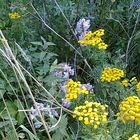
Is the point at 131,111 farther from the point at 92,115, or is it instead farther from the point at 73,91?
the point at 73,91

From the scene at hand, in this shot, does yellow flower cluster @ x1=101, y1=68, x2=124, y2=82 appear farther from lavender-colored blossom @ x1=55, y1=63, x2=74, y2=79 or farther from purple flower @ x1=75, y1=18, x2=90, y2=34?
purple flower @ x1=75, y1=18, x2=90, y2=34

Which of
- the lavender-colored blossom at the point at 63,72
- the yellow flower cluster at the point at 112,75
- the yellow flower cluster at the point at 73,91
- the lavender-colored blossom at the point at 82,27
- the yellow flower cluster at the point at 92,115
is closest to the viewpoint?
the yellow flower cluster at the point at 92,115

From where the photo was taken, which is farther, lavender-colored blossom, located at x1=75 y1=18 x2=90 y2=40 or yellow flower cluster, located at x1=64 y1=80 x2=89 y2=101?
lavender-colored blossom, located at x1=75 y1=18 x2=90 y2=40

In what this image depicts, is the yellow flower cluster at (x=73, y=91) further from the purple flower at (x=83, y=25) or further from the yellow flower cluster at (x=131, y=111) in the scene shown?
the purple flower at (x=83, y=25)

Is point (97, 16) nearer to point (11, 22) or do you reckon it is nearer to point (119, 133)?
point (11, 22)

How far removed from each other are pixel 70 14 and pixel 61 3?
0.11m

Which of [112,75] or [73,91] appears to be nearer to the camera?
[73,91]

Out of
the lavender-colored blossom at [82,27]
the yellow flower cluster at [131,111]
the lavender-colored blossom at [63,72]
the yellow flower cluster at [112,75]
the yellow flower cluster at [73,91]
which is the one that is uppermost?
the lavender-colored blossom at [82,27]

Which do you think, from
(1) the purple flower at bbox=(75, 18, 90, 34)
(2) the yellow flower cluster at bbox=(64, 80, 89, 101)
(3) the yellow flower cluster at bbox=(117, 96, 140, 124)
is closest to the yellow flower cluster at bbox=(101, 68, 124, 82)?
(2) the yellow flower cluster at bbox=(64, 80, 89, 101)

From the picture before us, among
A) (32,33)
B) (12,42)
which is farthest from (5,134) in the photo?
(32,33)

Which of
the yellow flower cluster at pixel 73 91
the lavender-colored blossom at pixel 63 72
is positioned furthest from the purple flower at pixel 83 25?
the yellow flower cluster at pixel 73 91

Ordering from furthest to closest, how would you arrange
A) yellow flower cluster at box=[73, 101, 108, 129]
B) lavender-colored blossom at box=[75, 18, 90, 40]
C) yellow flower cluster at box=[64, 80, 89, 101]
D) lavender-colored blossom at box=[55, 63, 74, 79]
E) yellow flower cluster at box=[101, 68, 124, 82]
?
lavender-colored blossom at box=[75, 18, 90, 40] < lavender-colored blossom at box=[55, 63, 74, 79] < yellow flower cluster at box=[101, 68, 124, 82] < yellow flower cluster at box=[64, 80, 89, 101] < yellow flower cluster at box=[73, 101, 108, 129]

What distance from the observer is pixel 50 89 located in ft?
5.98

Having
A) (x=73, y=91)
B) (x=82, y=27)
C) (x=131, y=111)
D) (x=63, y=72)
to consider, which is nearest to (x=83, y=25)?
(x=82, y=27)
